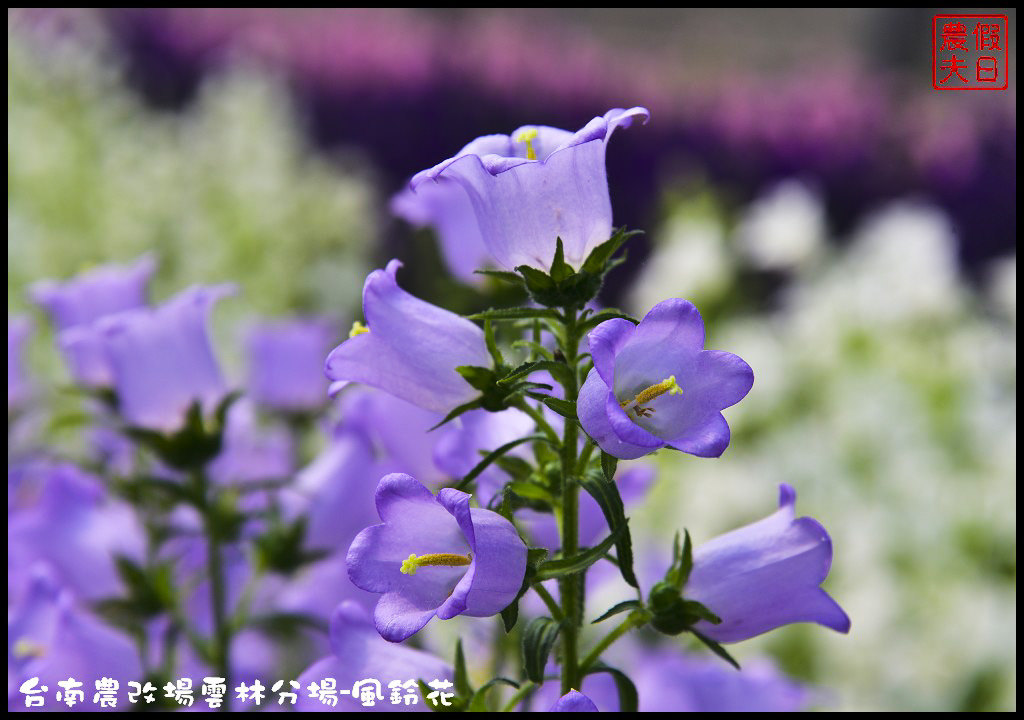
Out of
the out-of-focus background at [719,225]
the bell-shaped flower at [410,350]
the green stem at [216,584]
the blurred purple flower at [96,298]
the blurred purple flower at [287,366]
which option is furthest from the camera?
the out-of-focus background at [719,225]

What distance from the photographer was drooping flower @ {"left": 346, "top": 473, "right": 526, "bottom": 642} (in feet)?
1.69

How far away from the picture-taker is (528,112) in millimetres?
3637

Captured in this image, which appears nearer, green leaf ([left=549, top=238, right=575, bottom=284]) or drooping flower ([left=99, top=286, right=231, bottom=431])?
green leaf ([left=549, top=238, right=575, bottom=284])

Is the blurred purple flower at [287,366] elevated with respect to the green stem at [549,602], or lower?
elevated

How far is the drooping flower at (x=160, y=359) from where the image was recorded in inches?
34.7

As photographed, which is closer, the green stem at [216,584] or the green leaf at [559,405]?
the green leaf at [559,405]

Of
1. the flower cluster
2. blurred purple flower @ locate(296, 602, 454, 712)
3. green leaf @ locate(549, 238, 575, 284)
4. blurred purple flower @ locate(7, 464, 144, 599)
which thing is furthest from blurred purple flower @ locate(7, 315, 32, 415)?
green leaf @ locate(549, 238, 575, 284)

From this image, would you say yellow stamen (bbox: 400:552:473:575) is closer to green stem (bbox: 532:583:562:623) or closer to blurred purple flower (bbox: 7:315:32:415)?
green stem (bbox: 532:583:562:623)

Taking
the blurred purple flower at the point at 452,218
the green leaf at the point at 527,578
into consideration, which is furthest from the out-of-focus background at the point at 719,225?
the green leaf at the point at 527,578

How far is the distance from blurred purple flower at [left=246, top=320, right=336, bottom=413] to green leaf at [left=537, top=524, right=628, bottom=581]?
78 cm

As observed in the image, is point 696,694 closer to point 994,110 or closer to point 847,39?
point 994,110

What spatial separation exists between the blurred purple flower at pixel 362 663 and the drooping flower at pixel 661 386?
0.67 ft

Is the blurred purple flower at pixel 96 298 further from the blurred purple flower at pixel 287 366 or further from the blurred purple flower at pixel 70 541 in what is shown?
the blurred purple flower at pixel 287 366

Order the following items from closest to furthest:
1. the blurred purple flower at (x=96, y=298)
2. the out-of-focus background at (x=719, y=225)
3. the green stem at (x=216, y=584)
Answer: the green stem at (x=216, y=584), the blurred purple flower at (x=96, y=298), the out-of-focus background at (x=719, y=225)
